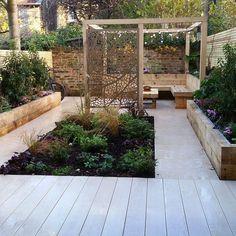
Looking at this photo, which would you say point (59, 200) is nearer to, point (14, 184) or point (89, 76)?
point (14, 184)

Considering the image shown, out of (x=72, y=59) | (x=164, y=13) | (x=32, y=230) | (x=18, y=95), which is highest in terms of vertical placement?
(x=164, y=13)

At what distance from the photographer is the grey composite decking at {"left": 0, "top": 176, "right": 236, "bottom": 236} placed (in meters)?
2.74

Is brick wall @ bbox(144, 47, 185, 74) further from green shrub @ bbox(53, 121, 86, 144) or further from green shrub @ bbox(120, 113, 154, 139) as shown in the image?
green shrub @ bbox(53, 121, 86, 144)

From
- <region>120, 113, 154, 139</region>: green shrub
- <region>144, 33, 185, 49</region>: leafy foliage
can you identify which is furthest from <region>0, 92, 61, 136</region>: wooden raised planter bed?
<region>144, 33, 185, 49</region>: leafy foliage

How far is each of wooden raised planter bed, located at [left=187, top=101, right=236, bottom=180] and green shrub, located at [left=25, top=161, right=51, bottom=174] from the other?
196cm

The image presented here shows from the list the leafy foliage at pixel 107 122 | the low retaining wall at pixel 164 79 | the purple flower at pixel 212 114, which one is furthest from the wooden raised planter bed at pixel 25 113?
the purple flower at pixel 212 114

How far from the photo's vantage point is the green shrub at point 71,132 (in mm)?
5248

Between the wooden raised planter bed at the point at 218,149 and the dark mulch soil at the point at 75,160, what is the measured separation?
2.46 ft

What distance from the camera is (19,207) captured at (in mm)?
3148

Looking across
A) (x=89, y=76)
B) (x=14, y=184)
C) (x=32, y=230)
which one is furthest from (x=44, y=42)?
(x=32, y=230)

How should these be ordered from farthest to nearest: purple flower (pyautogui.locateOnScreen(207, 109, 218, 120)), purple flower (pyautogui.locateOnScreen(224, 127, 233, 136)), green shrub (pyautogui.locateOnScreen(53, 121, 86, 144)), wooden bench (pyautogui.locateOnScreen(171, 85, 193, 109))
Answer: wooden bench (pyautogui.locateOnScreen(171, 85, 193, 109)) → purple flower (pyautogui.locateOnScreen(207, 109, 218, 120)) → green shrub (pyautogui.locateOnScreen(53, 121, 86, 144)) → purple flower (pyautogui.locateOnScreen(224, 127, 233, 136))

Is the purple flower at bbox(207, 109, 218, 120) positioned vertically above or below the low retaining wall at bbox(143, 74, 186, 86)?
below

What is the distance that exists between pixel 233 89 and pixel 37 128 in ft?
12.0

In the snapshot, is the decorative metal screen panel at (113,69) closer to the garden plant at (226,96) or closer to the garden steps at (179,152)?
the garden steps at (179,152)
